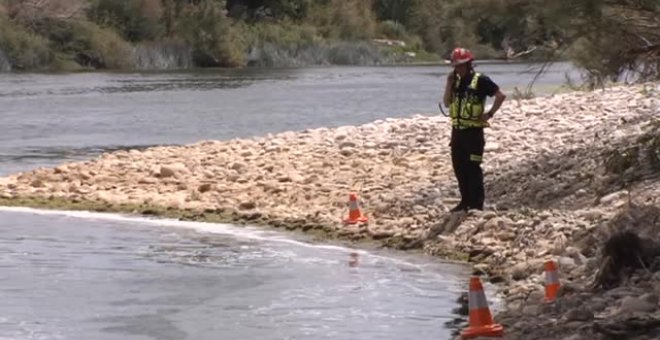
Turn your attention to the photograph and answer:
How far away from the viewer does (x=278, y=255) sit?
605 inches

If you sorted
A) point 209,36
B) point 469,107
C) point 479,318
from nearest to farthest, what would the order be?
point 479,318 → point 469,107 → point 209,36

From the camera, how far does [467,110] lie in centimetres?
1491

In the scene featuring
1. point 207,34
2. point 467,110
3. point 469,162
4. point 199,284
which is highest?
point 467,110

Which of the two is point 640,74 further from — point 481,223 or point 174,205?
point 174,205

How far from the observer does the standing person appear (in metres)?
14.8

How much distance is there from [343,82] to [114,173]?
135 ft

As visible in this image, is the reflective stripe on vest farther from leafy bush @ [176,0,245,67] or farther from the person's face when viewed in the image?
leafy bush @ [176,0,245,67]

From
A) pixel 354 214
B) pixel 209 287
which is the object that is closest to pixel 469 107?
pixel 354 214

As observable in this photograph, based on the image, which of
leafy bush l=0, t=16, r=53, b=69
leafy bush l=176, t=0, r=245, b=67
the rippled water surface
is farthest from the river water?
leafy bush l=176, t=0, r=245, b=67

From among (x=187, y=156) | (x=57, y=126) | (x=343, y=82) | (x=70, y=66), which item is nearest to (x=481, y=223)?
(x=187, y=156)

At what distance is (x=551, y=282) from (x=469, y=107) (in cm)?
368

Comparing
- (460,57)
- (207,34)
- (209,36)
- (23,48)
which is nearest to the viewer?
(460,57)

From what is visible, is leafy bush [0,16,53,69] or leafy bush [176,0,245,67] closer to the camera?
leafy bush [0,16,53,69]

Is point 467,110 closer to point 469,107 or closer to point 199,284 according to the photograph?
point 469,107
